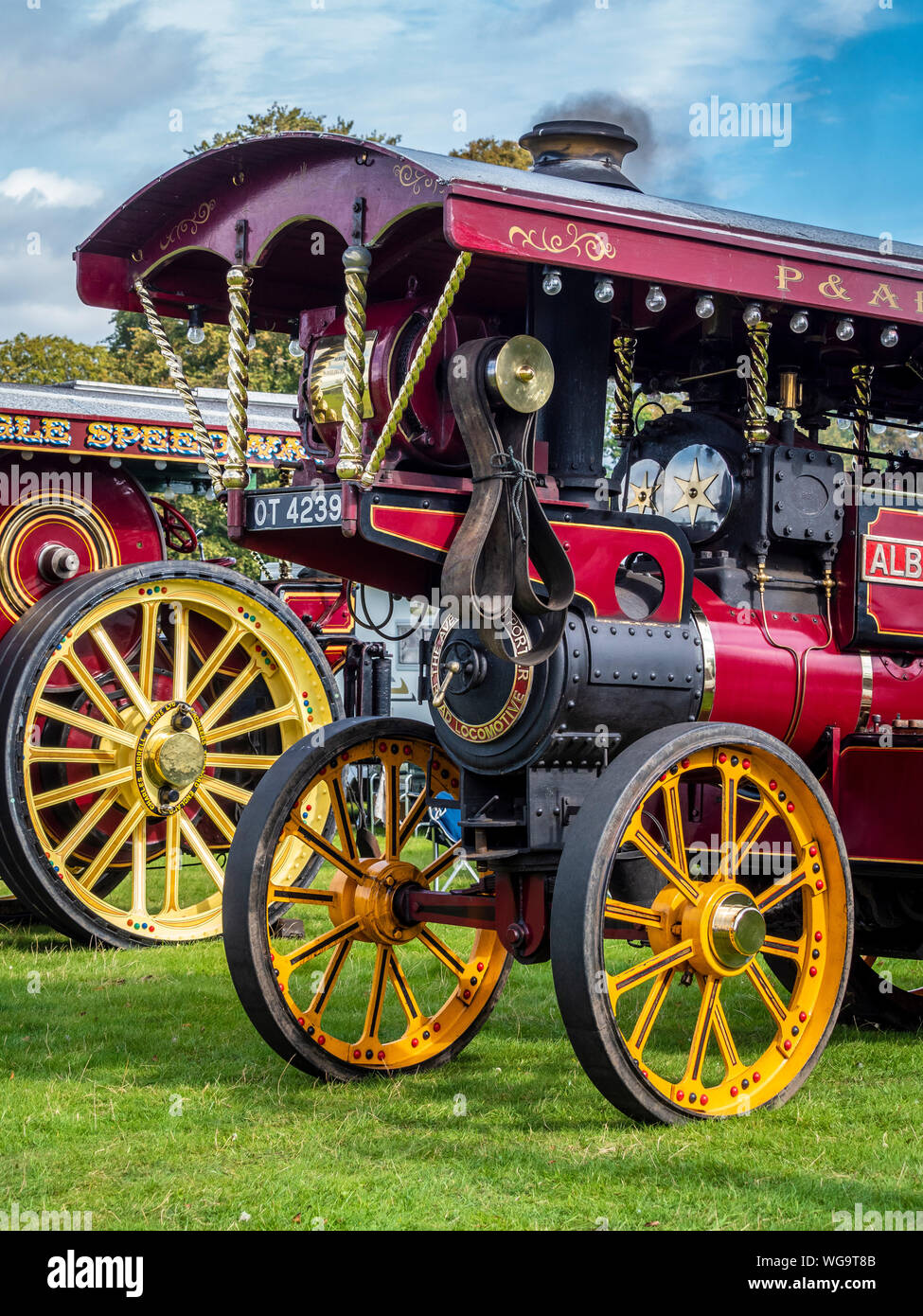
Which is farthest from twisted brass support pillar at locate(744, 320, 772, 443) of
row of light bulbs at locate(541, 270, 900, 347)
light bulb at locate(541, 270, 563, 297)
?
light bulb at locate(541, 270, 563, 297)

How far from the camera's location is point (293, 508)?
15.8 ft

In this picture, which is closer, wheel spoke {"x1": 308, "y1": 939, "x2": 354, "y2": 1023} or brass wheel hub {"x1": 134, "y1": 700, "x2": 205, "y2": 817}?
wheel spoke {"x1": 308, "y1": 939, "x2": 354, "y2": 1023}

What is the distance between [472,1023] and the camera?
217 inches

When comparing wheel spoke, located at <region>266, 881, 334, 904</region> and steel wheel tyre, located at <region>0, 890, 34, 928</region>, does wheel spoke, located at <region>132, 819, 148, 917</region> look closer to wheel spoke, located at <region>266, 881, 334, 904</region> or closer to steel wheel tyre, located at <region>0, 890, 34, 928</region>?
steel wheel tyre, located at <region>0, 890, 34, 928</region>

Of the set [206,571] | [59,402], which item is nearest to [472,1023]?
[206,571]

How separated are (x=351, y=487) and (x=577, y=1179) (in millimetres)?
1868

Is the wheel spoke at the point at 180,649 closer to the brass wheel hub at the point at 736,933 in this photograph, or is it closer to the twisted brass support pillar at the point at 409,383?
the twisted brass support pillar at the point at 409,383

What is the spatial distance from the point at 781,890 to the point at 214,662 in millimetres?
4250

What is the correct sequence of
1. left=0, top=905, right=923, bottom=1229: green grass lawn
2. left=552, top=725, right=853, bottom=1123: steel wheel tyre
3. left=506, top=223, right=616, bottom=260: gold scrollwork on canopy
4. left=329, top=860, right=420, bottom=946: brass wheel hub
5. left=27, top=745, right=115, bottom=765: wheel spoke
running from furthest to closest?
left=27, top=745, right=115, bottom=765: wheel spoke → left=329, top=860, right=420, bottom=946: brass wheel hub → left=506, top=223, right=616, bottom=260: gold scrollwork on canopy → left=552, top=725, right=853, bottom=1123: steel wheel tyre → left=0, top=905, right=923, bottom=1229: green grass lawn

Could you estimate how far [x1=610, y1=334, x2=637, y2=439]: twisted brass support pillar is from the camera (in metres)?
5.89

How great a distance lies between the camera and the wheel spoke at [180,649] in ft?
27.1

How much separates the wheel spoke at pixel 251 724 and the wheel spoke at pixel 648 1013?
4226 millimetres

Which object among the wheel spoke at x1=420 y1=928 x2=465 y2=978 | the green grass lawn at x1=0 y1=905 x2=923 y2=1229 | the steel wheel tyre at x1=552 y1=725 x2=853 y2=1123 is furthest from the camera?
the wheel spoke at x1=420 y1=928 x2=465 y2=978
